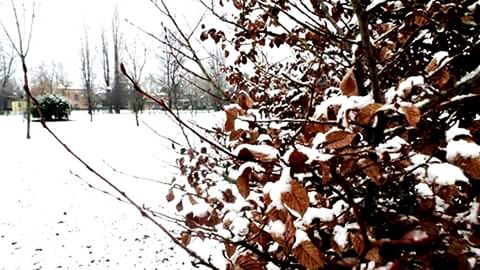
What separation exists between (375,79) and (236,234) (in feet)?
2.27

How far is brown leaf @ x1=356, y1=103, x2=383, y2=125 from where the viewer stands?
3.08ft

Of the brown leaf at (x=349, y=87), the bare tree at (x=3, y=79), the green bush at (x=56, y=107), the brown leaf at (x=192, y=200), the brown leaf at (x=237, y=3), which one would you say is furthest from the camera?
the bare tree at (x=3, y=79)

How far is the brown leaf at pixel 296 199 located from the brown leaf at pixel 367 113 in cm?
21

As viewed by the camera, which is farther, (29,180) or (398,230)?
(29,180)

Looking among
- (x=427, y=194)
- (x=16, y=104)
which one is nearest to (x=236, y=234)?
(x=427, y=194)

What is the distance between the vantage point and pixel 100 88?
52031 millimetres

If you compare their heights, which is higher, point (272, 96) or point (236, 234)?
point (272, 96)

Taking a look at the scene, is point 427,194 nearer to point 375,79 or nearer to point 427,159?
point 427,159

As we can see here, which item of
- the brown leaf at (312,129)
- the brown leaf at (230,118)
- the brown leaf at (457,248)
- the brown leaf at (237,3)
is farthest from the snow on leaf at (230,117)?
the brown leaf at (237,3)

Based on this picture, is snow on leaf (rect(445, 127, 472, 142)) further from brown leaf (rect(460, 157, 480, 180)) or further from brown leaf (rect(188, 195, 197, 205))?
brown leaf (rect(188, 195, 197, 205))

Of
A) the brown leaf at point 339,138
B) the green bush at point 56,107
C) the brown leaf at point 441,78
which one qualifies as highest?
the brown leaf at point 441,78

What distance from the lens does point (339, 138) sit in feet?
3.11

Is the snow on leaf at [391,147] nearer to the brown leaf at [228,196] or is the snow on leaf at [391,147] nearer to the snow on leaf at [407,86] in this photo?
the snow on leaf at [407,86]

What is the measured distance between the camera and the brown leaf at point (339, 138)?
3.10 feet
